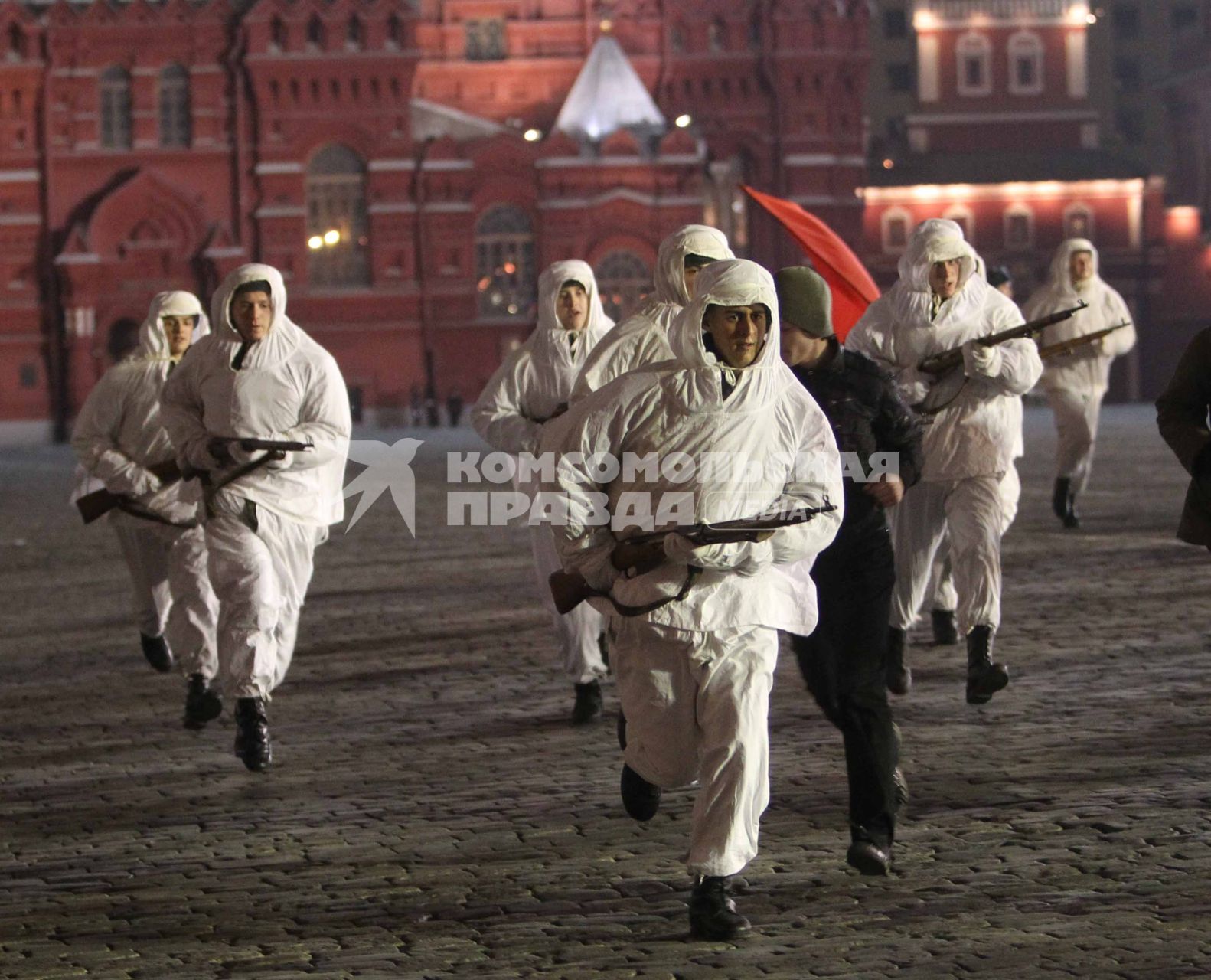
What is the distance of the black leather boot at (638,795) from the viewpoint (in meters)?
6.44

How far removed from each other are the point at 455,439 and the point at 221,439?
113 feet

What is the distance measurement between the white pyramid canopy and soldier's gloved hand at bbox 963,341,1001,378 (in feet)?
152

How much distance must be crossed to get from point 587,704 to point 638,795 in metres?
2.91

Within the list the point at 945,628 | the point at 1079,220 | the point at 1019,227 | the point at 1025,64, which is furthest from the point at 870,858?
the point at 1025,64

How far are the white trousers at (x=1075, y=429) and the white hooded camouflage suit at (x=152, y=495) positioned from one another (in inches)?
335

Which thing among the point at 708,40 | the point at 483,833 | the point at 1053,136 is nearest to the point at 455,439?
the point at 708,40

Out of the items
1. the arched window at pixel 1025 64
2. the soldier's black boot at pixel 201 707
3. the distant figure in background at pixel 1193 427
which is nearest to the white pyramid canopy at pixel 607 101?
the arched window at pixel 1025 64

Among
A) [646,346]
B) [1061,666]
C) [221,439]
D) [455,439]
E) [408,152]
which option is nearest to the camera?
[646,346]

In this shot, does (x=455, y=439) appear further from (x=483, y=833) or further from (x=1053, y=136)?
(x=483, y=833)

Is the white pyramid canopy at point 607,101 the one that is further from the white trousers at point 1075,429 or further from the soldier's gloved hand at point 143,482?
the soldier's gloved hand at point 143,482

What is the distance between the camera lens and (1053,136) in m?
64.7

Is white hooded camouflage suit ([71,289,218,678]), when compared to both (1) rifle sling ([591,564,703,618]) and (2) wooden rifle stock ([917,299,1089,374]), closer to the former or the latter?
(2) wooden rifle stock ([917,299,1089,374])

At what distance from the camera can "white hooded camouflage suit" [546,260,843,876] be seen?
5809 millimetres

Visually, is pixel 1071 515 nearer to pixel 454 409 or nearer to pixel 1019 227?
pixel 454 409
